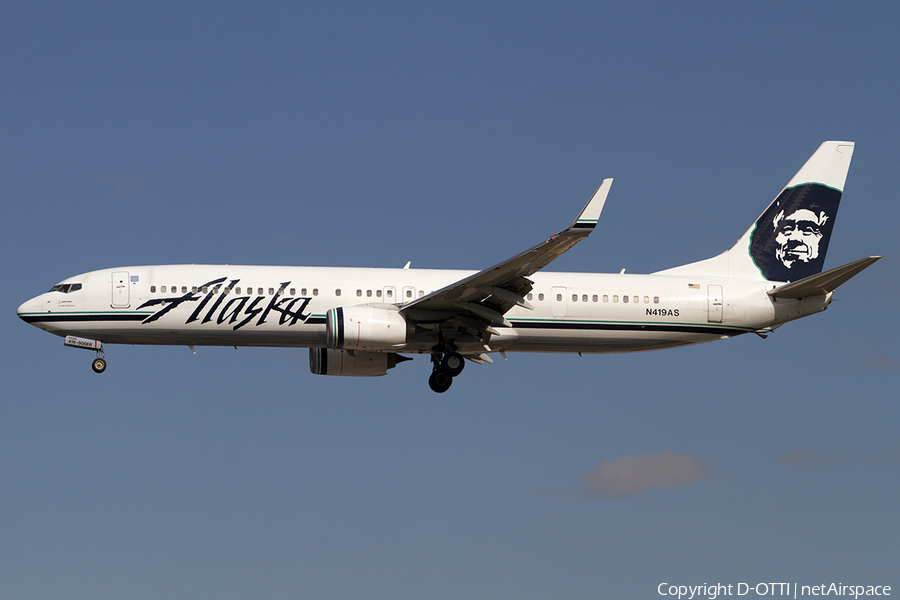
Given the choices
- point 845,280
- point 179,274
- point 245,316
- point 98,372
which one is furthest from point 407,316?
point 845,280

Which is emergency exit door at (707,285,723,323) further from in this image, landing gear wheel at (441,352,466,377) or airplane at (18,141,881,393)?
landing gear wheel at (441,352,466,377)

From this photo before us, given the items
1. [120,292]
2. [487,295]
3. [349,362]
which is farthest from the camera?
[349,362]

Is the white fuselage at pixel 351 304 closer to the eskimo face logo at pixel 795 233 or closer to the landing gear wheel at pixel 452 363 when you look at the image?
the landing gear wheel at pixel 452 363

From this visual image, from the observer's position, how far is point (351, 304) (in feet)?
121

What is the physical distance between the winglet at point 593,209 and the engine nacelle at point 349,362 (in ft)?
36.9

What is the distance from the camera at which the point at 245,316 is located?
3622cm

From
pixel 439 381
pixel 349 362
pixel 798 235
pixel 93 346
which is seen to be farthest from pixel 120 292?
pixel 798 235

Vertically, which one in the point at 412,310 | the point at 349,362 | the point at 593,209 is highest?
the point at 593,209

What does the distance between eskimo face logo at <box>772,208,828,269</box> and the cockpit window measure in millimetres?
24708

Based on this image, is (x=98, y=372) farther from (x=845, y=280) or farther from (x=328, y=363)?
(x=845, y=280)

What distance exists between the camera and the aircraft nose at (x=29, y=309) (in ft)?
121

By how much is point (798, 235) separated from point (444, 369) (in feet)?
48.4

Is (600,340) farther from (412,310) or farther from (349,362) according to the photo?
(349,362)

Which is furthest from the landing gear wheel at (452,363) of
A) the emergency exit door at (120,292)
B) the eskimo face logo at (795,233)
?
the eskimo face logo at (795,233)
